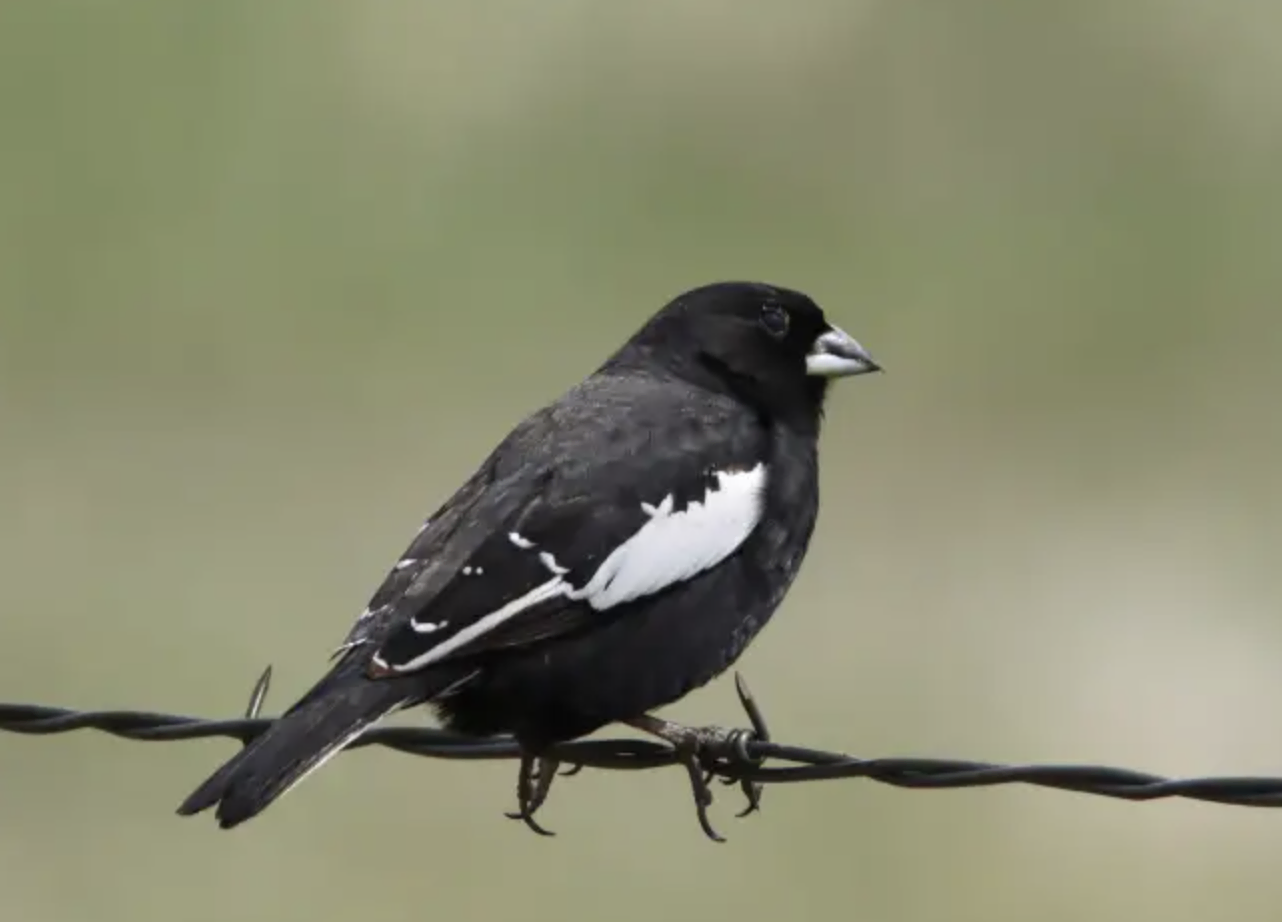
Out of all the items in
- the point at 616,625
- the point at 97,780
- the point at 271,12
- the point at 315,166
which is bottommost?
the point at 97,780

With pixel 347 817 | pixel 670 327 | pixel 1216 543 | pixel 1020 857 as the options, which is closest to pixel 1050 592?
pixel 1216 543

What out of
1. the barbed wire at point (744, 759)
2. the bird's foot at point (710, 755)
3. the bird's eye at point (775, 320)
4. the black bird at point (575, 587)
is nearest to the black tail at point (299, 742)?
the black bird at point (575, 587)

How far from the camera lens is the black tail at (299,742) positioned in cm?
485

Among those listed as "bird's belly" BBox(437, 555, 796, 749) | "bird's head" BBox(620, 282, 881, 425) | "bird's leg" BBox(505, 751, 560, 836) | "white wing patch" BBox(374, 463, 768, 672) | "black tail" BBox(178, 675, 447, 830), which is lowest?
"bird's leg" BBox(505, 751, 560, 836)

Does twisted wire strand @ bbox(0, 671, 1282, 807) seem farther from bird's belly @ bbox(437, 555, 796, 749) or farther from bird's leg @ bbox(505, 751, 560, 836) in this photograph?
bird's leg @ bbox(505, 751, 560, 836)

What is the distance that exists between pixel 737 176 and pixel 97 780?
7675 mm

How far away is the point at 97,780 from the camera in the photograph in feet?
36.9

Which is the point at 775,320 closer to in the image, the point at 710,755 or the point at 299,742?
the point at 710,755

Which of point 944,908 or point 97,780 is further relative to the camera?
point 97,780

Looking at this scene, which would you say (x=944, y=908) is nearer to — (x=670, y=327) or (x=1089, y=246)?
(x=670, y=327)

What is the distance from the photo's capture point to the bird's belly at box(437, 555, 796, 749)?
216 inches

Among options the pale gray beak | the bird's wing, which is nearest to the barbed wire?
the bird's wing

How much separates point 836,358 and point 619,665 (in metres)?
1.50

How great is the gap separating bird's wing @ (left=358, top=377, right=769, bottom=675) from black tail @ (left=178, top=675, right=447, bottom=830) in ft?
0.20
